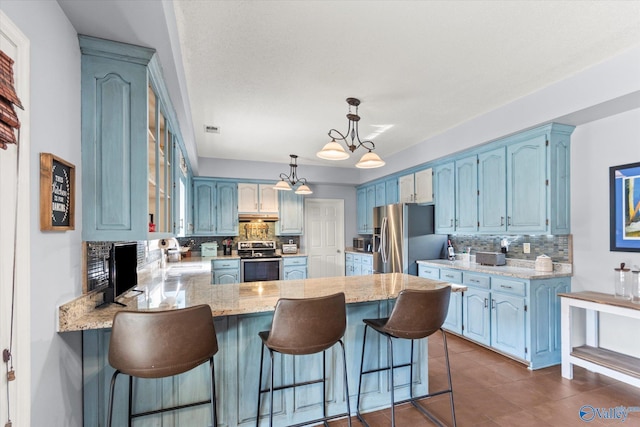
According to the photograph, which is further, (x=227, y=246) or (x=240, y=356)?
(x=227, y=246)

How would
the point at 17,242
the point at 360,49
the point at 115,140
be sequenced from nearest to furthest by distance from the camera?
the point at 17,242 < the point at 115,140 < the point at 360,49

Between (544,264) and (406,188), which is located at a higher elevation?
(406,188)

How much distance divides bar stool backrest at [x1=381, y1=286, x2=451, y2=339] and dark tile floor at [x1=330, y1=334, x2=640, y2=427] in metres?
0.76

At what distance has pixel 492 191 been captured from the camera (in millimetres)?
→ 3605

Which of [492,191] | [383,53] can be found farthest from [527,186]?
[383,53]

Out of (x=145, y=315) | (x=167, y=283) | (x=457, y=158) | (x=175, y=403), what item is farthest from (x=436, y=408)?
(x=457, y=158)

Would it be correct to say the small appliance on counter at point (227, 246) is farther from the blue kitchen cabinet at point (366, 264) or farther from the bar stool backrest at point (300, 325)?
the bar stool backrest at point (300, 325)

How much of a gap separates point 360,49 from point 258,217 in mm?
4212

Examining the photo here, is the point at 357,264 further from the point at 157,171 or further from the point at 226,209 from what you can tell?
the point at 157,171

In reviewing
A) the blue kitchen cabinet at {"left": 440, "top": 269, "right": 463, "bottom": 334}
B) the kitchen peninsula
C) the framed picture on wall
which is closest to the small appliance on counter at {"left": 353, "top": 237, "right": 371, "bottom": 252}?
the blue kitchen cabinet at {"left": 440, "top": 269, "right": 463, "bottom": 334}

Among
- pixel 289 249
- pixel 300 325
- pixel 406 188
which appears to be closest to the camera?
pixel 300 325

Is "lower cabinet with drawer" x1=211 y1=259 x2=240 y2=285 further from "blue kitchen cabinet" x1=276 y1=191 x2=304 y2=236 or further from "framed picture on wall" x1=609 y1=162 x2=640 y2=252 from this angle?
"framed picture on wall" x1=609 y1=162 x2=640 y2=252

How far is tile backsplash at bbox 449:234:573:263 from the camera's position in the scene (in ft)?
10.6

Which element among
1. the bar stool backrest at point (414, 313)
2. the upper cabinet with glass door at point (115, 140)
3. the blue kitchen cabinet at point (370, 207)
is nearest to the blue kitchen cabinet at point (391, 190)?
the blue kitchen cabinet at point (370, 207)
